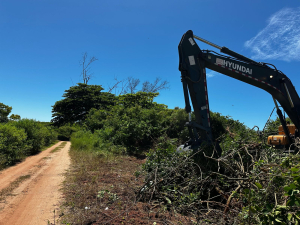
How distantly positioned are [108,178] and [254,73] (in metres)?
5.89

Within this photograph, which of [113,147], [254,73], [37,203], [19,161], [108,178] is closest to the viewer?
[37,203]

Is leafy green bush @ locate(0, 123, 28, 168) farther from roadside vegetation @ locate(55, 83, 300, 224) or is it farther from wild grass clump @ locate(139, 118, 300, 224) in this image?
wild grass clump @ locate(139, 118, 300, 224)

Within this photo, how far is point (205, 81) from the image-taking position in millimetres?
6543

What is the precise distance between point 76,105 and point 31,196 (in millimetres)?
31914

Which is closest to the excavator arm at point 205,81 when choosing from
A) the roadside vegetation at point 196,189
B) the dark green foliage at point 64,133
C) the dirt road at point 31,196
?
the roadside vegetation at point 196,189

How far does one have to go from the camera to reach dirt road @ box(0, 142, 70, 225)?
13.6 ft

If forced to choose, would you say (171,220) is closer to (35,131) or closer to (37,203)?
(37,203)

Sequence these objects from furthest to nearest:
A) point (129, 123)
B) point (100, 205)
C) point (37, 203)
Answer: point (129, 123) → point (37, 203) → point (100, 205)

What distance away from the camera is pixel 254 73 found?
22.5 feet

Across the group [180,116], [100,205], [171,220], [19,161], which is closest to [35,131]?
[19,161]

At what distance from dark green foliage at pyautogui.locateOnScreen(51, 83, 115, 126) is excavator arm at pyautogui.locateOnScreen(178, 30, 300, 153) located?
96.9ft

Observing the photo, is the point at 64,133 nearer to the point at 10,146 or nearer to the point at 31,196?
the point at 10,146

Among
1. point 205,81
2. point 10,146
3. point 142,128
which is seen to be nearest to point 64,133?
point 10,146

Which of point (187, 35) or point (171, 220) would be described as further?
point (187, 35)
